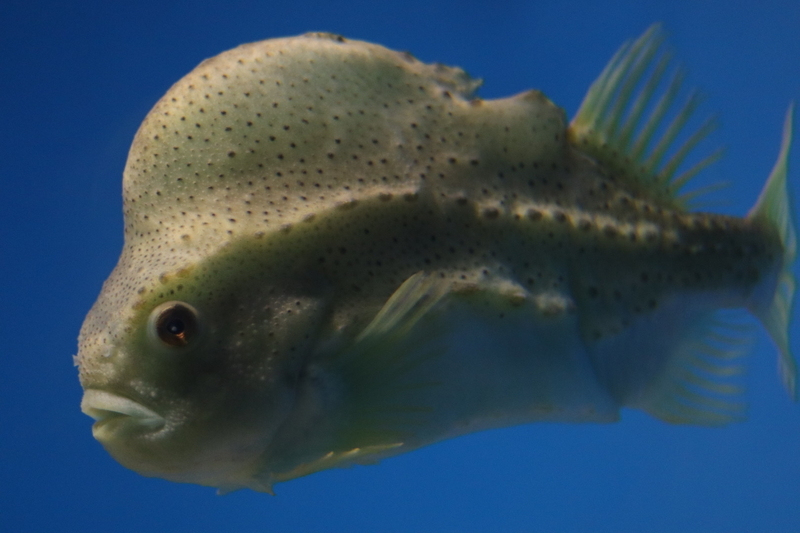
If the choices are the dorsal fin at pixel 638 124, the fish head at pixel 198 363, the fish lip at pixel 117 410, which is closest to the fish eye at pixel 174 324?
the fish head at pixel 198 363

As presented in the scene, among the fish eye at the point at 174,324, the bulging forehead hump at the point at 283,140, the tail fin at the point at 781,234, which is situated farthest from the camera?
the tail fin at the point at 781,234

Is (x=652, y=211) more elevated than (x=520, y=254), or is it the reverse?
(x=652, y=211)

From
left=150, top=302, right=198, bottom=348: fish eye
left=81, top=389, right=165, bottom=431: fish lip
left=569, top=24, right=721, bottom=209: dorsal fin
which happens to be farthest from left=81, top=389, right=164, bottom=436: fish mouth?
left=569, top=24, right=721, bottom=209: dorsal fin

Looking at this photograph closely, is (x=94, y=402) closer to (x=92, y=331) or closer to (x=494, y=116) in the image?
(x=92, y=331)

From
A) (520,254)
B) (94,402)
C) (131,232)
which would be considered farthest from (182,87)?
(520,254)

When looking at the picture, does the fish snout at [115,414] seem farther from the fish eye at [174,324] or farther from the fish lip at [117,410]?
the fish eye at [174,324]

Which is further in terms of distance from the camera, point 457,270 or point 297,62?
point 297,62
